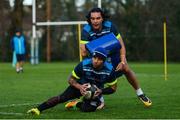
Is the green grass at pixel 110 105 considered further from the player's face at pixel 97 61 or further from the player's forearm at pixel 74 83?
the player's face at pixel 97 61

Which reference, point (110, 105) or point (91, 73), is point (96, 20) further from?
point (110, 105)

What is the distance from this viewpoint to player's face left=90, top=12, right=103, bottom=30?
1031cm

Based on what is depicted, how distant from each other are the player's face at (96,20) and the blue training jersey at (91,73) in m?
0.73

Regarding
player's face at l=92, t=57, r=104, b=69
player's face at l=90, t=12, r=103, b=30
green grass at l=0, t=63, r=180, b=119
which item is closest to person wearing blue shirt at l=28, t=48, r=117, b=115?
player's face at l=92, t=57, r=104, b=69

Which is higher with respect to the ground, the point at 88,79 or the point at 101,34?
the point at 101,34

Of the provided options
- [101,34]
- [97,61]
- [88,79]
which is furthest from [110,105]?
[97,61]

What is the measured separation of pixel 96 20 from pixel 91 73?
3.12ft

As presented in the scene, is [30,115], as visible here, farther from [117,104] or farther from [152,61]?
[152,61]

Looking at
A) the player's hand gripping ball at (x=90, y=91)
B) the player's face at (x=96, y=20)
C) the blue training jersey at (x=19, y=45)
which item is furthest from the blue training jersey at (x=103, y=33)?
the blue training jersey at (x=19, y=45)

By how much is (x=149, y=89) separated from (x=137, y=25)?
28704 mm

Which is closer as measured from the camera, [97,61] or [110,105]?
[97,61]

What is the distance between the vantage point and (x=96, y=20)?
10352mm

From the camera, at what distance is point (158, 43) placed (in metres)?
43.9

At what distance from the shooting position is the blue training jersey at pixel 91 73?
9.97 metres
